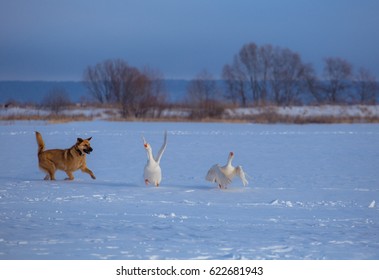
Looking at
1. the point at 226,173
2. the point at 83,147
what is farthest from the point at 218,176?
the point at 83,147

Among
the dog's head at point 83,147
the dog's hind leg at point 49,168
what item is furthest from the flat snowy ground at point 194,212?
the dog's head at point 83,147

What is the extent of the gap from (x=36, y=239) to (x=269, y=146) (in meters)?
14.7

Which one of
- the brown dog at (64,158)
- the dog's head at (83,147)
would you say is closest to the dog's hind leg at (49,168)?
the brown dog at (64,158)

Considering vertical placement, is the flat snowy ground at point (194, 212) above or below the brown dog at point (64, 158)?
below

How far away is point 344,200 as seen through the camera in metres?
9.45

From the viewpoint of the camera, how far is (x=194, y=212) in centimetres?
804

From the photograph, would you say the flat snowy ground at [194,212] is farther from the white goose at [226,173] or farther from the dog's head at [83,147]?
the dog's head at [83,147]

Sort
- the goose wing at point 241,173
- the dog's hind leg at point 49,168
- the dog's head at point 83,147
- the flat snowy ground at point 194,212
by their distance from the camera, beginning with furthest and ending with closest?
the dog's hind leg at point 49,168
the dog's head at point 83,147
the goose wing at point 241,173
the flat snowy ground at point 194,212

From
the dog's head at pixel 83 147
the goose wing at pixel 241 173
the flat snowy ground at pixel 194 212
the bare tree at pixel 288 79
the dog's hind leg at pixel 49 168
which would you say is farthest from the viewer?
the bare tree at pixel 288 79

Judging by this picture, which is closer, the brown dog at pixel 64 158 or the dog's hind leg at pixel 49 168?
the brown dog at pixel 64 158

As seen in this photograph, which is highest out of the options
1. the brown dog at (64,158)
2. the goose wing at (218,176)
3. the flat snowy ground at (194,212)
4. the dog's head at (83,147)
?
the dog's head at (83,147)

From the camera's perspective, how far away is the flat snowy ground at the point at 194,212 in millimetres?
5969

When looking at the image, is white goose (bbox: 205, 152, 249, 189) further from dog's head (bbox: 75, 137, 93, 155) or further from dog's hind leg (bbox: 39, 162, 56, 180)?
dog's hind leg (bbox: 39, 162, 56, 180)

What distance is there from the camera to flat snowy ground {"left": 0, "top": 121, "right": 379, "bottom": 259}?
597cm
